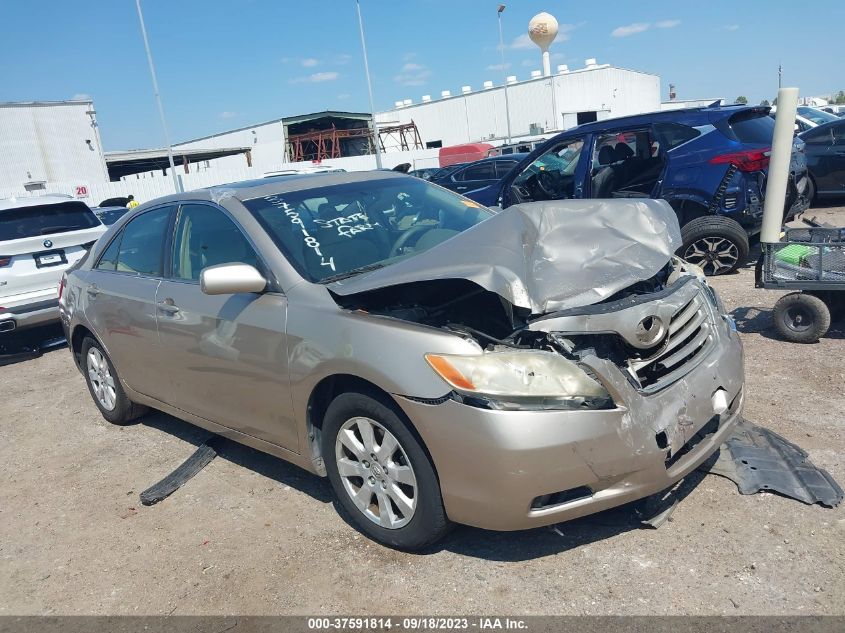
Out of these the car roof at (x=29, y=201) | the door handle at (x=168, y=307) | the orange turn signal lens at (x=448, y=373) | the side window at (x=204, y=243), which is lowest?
the orange turn signal lens at (x=448, y=373)

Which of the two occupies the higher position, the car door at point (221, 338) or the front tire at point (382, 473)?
the car door at point (221, 338)

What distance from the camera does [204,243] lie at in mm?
3910

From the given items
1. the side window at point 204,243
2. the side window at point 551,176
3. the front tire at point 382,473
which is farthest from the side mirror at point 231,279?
the side window at point 551,176

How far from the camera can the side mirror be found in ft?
10.5

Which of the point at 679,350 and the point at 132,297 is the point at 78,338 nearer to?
the point at 132,297

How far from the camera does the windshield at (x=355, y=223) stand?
348 cm

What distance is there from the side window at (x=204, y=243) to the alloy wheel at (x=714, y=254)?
5.25 meters

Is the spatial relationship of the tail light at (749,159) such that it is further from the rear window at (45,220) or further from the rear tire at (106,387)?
the rear window at (45,220)

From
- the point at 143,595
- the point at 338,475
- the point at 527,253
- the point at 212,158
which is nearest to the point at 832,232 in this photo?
the point at 527,253

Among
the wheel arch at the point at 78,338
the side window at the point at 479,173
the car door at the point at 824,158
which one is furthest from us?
the side window at the point at 479,173

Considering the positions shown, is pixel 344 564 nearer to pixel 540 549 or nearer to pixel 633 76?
pixel 540 549

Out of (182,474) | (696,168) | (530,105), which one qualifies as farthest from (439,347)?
(530,105)

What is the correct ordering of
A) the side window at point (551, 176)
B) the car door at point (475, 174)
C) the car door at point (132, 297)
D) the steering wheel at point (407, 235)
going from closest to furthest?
the steering wheel at point (407, 235)
the car door at point (132, 297)
the side window at point (551, 176)
the car door at point (475, 174)

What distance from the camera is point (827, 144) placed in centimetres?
1048
